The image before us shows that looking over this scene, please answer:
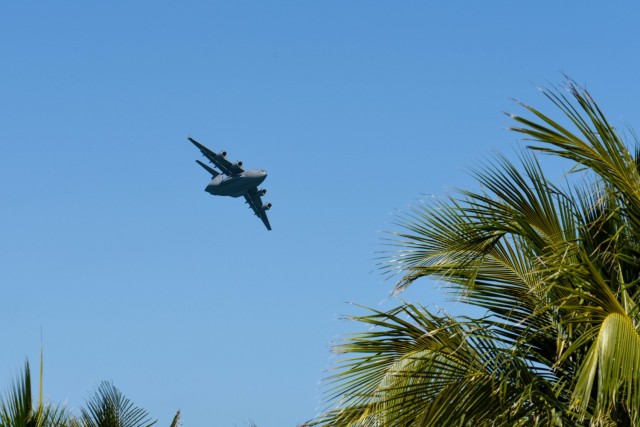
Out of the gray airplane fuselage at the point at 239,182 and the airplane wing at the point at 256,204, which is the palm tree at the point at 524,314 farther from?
the airplane wing at the point at 256,204

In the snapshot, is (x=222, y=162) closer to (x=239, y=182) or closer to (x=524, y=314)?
Answer: (x=239, y=182)

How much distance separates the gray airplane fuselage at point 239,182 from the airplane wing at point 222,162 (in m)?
0.51

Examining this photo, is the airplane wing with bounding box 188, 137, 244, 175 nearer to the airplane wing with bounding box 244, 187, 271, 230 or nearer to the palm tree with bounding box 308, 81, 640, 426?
the airplane wing with bounding box 244, 187, 271, 230

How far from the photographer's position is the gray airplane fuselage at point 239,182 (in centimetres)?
6531

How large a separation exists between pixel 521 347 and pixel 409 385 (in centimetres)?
80

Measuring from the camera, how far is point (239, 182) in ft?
215

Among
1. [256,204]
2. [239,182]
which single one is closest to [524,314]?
[239,182]

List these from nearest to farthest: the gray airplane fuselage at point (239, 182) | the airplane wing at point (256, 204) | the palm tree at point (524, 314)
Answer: the palm tree at point (524, 314) → the gray airplane fuselage at point (239, 182) → the airplane wing at point (256, 204)

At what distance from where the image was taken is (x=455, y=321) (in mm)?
5383

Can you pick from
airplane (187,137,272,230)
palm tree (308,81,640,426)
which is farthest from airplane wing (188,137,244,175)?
palm tree (308,81,640,426)

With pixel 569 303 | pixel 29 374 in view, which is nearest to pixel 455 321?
pixel 569 303

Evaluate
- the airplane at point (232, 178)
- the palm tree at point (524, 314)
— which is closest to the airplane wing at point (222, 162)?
the airplane at point (232, 178)

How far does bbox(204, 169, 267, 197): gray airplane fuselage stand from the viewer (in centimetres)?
6531

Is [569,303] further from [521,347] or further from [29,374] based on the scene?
[29,374]
